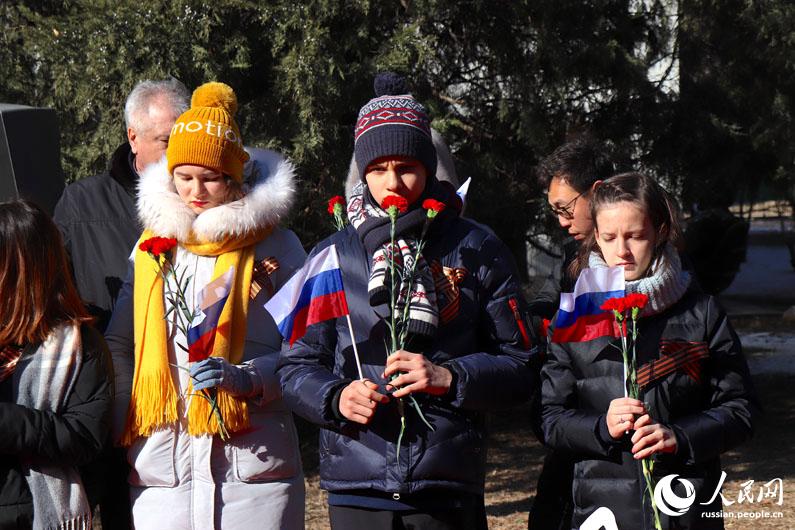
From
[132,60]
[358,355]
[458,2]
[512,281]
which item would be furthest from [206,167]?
[458,2]

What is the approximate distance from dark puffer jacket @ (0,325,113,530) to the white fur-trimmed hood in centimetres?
43

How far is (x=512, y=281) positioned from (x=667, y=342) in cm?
50

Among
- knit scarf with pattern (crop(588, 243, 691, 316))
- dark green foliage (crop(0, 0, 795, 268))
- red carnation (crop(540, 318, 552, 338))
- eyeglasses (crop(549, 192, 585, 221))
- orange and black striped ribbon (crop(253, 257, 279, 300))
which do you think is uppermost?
dark green foliage (crop(0, 0, 795, 268))

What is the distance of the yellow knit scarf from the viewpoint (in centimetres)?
352

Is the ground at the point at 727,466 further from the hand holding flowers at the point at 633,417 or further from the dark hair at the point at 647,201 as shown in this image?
the hand holding flowers at the point at 633,417

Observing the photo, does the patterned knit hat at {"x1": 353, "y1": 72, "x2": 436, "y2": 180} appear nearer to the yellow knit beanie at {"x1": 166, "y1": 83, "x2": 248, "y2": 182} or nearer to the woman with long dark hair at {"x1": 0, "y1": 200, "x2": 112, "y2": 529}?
the yellow knit beanie at {"x1": 166, "y1": 83, "x2": 248, "y2": 182}

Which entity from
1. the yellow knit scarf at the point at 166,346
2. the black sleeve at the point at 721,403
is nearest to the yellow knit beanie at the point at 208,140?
the yellow knit scarf at the point at 166,346

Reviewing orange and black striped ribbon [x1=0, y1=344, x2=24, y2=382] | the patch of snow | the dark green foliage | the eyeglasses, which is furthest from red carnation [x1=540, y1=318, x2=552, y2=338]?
the patch of snow

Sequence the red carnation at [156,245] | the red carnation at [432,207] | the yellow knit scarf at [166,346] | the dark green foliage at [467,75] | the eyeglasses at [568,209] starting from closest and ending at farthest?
the red carnation at [432,207]
the red carnation at [156,245]
the yellow knit scarf at [166,346]
the eyeglasses at [568,209]
the dark green foliage at [467,75]

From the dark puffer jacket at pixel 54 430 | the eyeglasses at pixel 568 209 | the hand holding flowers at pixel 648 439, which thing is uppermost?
the eyeglasses at pixel 568 209

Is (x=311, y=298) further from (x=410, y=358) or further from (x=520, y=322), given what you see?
(x=520, y=322)

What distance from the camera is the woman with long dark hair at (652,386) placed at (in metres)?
3.32

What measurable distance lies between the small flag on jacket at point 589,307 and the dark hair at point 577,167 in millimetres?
1070

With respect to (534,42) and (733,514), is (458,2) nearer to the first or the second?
(534,42)
